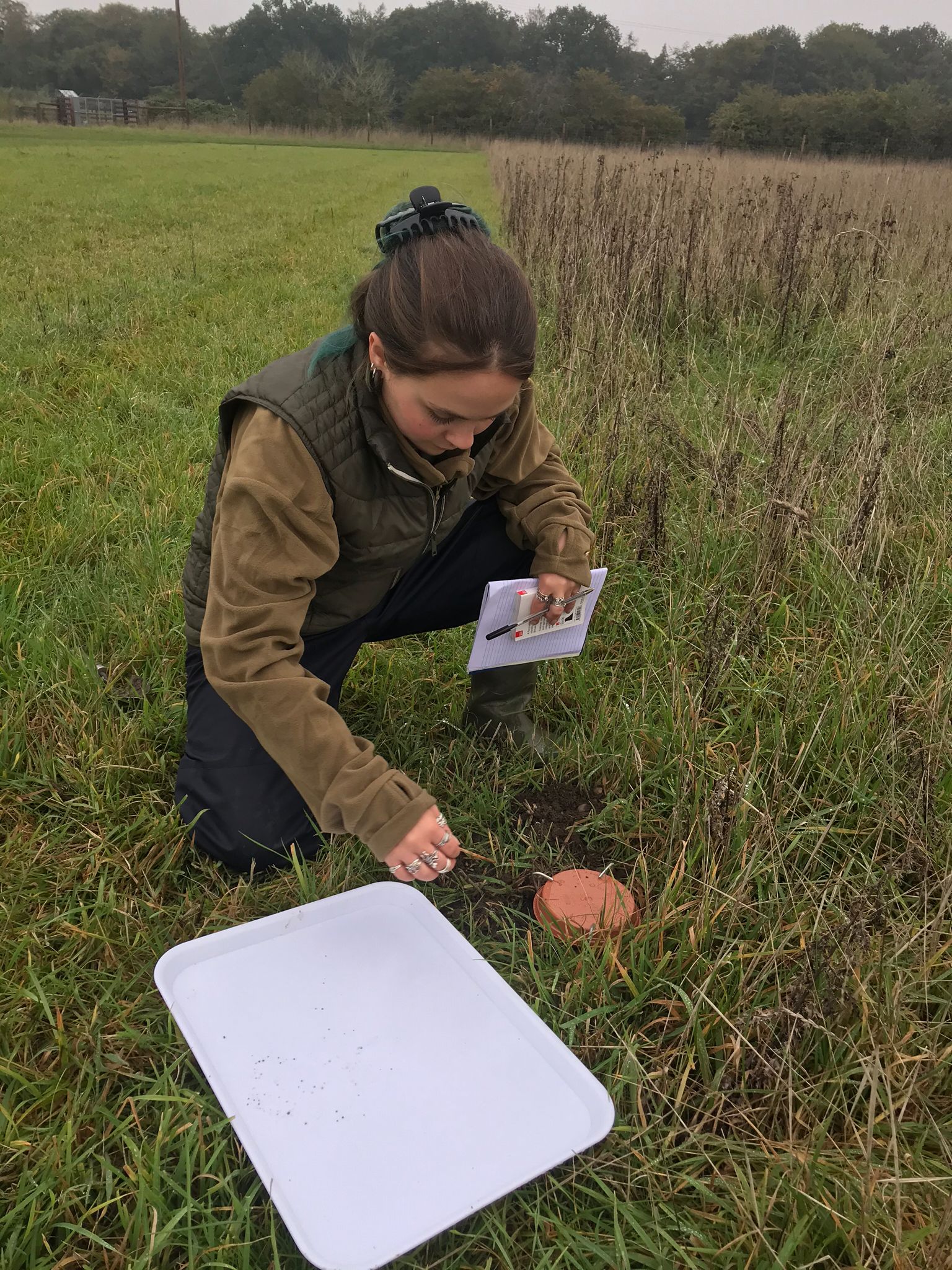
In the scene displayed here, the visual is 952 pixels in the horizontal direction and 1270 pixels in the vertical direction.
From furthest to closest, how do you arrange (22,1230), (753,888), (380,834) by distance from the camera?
1. (753,888)
2. (380,834)
3. (22,1230)

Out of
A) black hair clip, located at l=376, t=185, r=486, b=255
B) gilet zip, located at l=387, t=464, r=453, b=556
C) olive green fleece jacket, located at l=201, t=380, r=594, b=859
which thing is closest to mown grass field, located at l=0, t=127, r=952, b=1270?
olive green fleece jacket, located at l=201, t=380, r=594, b=859

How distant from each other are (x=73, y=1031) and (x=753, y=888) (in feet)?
3.82

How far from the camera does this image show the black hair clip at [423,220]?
142cm

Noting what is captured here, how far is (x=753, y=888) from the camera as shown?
158 centimetres

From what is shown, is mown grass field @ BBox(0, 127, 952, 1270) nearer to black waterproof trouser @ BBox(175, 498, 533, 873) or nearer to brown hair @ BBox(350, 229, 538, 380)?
black waterproof trouser @ BBox(175, 498, 533, 873)

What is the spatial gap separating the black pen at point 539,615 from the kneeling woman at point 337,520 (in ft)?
0.23

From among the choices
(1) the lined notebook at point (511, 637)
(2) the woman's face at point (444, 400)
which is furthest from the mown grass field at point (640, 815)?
(2) the woman's face at point (444, 400)

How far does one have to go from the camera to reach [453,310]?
51.4 inches

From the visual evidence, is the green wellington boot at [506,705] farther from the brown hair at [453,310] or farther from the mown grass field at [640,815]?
the brown hair at [453,310]

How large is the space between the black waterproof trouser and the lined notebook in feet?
0.47

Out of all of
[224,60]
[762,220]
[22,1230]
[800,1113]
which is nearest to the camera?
[22,1230]

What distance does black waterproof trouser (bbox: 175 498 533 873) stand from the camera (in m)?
1.66

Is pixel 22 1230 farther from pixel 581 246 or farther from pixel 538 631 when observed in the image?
pixel 581 246

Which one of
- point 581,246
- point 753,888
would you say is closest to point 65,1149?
point 753,888
